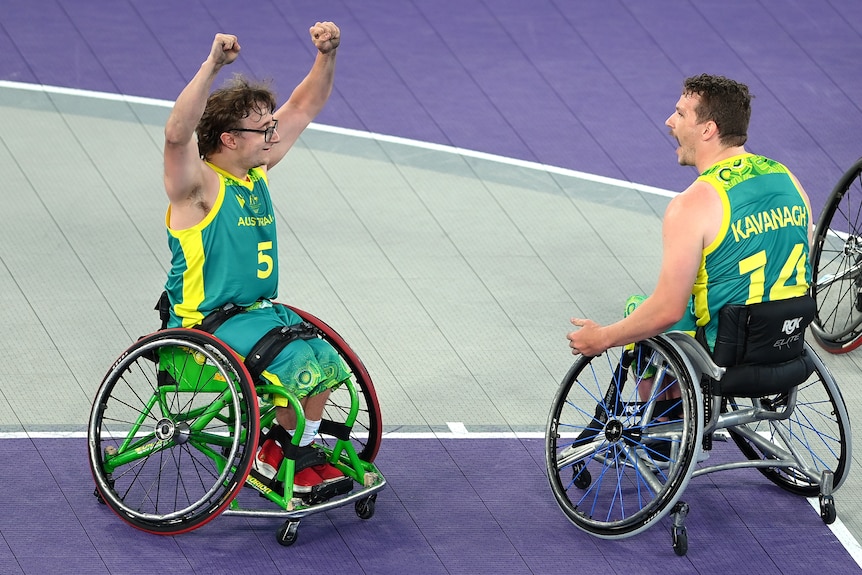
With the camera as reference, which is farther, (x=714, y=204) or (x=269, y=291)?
(x=269, y=291)

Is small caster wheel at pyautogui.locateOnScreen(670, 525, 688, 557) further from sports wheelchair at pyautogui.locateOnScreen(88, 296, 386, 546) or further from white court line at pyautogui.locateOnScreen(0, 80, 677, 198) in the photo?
white court line at pyautogui.locateOnScreen(0, 80, 677, 198)

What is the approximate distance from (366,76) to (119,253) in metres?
3.07

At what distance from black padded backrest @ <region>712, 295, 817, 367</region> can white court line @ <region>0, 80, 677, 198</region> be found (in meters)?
3.48

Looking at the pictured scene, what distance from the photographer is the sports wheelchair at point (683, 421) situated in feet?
13.5

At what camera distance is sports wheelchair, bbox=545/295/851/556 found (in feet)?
13.5

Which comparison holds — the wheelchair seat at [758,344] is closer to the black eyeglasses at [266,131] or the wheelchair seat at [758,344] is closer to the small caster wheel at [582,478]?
the small caster wheel at [582,478]

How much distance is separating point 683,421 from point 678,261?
20.6 inches

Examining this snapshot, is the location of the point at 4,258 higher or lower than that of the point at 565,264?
lower

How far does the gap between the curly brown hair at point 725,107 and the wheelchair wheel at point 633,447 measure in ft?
2.33

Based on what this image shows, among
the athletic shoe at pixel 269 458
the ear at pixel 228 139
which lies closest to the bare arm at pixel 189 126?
the ear at pixel 228 139

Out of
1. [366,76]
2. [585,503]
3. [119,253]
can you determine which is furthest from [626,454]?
[366,76]

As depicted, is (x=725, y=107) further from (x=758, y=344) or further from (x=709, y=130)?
(x=758, y=344)

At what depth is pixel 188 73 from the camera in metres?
9.04

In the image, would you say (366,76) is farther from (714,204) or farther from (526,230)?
(714,204)
